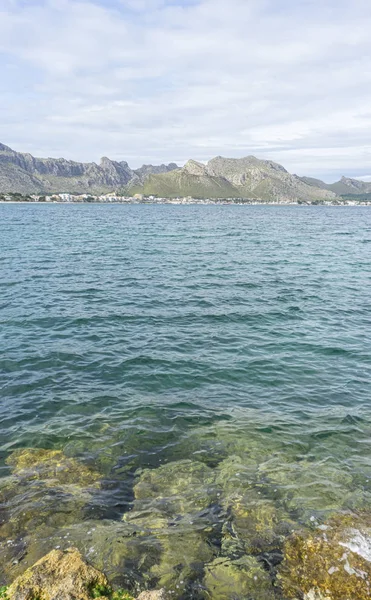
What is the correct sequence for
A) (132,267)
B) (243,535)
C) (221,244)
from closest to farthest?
(243,535), (132,267), (221,244)

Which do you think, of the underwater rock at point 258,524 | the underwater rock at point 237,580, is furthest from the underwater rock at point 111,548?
the underwater rock at point 258,524

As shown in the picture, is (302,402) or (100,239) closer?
(302,402)

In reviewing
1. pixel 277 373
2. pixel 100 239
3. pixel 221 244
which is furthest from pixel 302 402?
pixel 100 239

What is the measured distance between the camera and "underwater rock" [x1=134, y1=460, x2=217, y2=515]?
11086 mm

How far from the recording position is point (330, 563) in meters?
8.92

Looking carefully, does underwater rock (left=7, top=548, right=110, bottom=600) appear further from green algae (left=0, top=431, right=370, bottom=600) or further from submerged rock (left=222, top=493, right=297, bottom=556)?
submerged rock (left=222, top=493, right=297, bottom=556)

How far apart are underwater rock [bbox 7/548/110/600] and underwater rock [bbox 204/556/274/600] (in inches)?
115

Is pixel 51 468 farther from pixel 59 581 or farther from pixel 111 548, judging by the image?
pixel 59 581

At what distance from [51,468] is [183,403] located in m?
6.26

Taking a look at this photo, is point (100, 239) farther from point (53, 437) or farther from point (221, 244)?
point (53, 437)

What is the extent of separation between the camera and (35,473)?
12430 millimetres

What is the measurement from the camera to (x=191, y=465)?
1289 cm

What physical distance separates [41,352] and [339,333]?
1899 centimetres

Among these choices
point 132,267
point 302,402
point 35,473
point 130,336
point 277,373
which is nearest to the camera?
point 35,473
